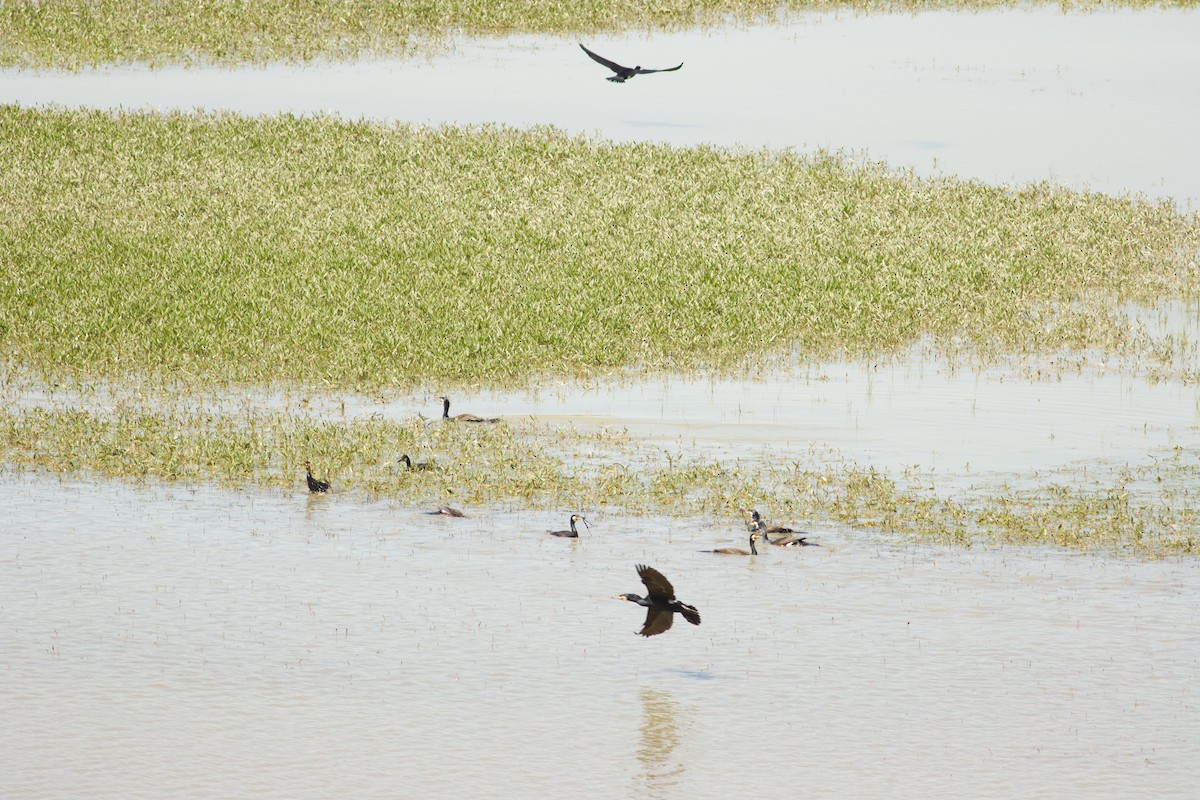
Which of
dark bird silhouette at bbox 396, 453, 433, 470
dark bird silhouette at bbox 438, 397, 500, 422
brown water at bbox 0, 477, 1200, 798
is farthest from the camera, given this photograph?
dark bird silhouette at bbox 438, 397, 500, 422

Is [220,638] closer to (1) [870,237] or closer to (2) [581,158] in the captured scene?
(1) [870,237]

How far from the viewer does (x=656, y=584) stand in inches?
403

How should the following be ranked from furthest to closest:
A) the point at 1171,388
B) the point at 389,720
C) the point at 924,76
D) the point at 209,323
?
the point at 924,76 → the point at 209,323 → the point at 1171,388 → the point at 389,720

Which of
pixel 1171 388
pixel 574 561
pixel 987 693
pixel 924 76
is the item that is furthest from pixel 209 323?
pixel 924 76

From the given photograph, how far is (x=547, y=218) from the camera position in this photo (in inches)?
1139

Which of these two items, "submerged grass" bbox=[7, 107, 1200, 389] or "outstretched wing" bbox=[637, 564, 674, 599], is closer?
"outstretched wing" bbox=[637, 564, 674, 599]

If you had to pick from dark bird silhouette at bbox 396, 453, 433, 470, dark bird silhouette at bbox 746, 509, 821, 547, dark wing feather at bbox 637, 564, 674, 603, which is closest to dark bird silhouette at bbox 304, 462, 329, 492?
dark bird silhouette at bbox 396, 453, 433, 470

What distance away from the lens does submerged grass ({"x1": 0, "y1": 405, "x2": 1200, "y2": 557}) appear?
14750 mm

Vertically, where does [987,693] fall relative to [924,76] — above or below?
below

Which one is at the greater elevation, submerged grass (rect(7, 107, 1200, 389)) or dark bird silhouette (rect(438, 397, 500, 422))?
submerged grass (rect(7, 107, 1200, 389))

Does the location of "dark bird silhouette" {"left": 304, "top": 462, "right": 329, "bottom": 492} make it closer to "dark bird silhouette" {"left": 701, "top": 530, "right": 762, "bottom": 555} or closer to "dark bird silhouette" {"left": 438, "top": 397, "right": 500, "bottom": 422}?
"dark bird silhouette" {"left": 438, "top": 397, "right": 500, "bottom": 422}

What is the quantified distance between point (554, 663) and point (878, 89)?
107 ft

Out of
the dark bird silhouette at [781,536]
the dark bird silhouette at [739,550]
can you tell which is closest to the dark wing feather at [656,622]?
the dark bird silhouette at [739,550]

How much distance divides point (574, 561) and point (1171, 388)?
978cm
